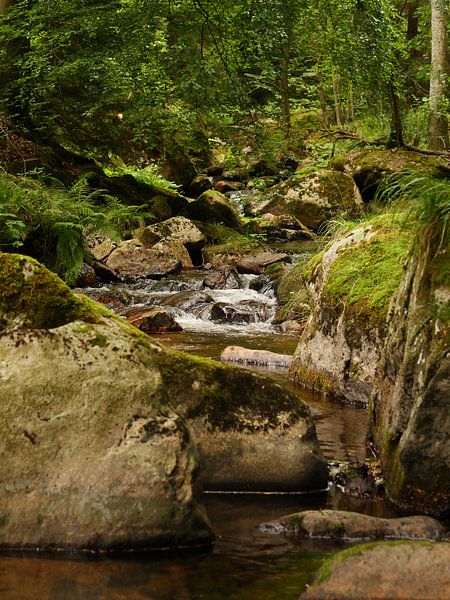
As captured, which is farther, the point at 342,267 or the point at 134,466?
the point at 342,267

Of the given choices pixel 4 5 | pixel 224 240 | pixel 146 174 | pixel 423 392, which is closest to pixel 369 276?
pixel 423 392

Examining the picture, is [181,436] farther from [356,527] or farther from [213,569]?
[356,527]

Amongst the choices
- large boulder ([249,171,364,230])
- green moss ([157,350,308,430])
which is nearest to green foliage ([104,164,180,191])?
large boulder ([249,171,364,230])

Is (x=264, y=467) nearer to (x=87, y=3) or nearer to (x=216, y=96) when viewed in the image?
(x=216, y=96)

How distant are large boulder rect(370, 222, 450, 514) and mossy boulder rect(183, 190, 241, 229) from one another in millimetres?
13461

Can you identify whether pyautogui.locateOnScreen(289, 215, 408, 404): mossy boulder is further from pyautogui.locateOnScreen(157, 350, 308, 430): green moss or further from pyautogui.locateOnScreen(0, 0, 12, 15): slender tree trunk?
pyautogui.locateOnScreen(0, 0, 12, 15): slender tree trunk

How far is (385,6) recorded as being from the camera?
34.8ft

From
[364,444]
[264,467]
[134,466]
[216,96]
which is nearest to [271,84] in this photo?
[216,96]

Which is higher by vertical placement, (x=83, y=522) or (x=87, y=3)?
(x=87, y=3)

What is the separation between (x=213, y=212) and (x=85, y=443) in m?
14.7

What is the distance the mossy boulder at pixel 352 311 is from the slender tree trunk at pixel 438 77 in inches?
326

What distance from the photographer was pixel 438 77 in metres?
15.4

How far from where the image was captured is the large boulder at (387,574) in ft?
9.15

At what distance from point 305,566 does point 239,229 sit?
48.7ft
